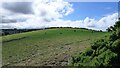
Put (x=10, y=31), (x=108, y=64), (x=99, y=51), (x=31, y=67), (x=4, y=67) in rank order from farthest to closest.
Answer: (x=10, y=31) < (x=4, y=67) < (x=31, y=67) < (x=99, y=51) < (x=108, y=64)

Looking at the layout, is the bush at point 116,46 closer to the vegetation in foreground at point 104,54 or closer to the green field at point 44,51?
the vegetation in foreground at point 104,54

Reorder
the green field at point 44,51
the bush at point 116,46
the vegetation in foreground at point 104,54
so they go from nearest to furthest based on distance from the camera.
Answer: the vegetation in foreground at point 104,54
the bush at point 116,46
the green field at point 44,51

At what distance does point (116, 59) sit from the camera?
386 inches

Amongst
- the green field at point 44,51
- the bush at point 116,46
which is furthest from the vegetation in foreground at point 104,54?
the green field at point 44,51

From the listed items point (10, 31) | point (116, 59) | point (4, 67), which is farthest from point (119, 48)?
point (10, 31)

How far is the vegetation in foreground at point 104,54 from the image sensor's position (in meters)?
9.82

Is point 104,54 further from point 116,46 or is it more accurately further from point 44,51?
point 44,51

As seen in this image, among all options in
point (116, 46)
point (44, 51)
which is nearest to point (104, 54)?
point (116, 46)

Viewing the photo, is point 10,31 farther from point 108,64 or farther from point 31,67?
point 108,64

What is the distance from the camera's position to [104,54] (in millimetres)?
10086

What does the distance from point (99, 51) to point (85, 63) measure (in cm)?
75

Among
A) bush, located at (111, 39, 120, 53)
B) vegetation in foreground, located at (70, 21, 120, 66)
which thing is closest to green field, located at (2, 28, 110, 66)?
vegetation in foreground, located at (70, 21, 120, 66)

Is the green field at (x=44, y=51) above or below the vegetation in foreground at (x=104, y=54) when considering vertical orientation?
below

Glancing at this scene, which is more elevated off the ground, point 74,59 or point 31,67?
point 74,59
